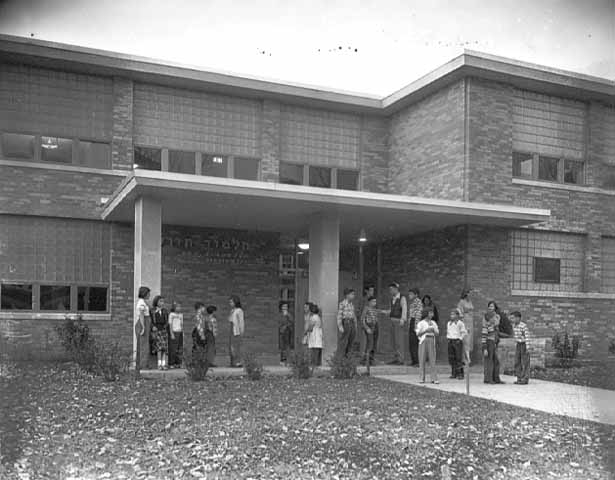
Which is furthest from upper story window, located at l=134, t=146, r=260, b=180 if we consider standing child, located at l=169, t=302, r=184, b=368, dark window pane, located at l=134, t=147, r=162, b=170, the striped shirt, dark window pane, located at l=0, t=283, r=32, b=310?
the striped shirt

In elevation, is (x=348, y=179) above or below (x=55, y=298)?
above

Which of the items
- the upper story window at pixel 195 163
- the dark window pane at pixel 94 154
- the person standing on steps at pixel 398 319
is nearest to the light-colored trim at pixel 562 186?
the person standing on steps at pixel 398 319

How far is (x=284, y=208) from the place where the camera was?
47.4 feet

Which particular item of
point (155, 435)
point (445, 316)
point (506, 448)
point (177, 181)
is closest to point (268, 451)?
point (155, 435)

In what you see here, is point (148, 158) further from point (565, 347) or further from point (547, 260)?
point (565, 347)

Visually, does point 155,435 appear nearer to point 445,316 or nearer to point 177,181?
point 177,181

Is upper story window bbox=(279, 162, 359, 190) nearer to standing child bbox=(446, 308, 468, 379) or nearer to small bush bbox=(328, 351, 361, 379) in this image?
standing child bbox=(446, 308, 468, 379)

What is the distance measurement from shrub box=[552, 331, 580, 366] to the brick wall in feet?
13.6

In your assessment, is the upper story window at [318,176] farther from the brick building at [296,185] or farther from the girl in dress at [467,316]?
the girl in dress at [467,316]

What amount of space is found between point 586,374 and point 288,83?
32.9ft

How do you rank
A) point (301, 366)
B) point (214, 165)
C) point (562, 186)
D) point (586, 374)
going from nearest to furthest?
point (301, 366) → point (586, 374) → point (562, 186) → point (214, 165)

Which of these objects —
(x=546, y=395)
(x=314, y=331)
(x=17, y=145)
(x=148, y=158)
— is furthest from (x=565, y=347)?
(x=17, y=145)

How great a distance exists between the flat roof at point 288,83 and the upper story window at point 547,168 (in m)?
1.65

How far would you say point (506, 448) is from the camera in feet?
23.8
